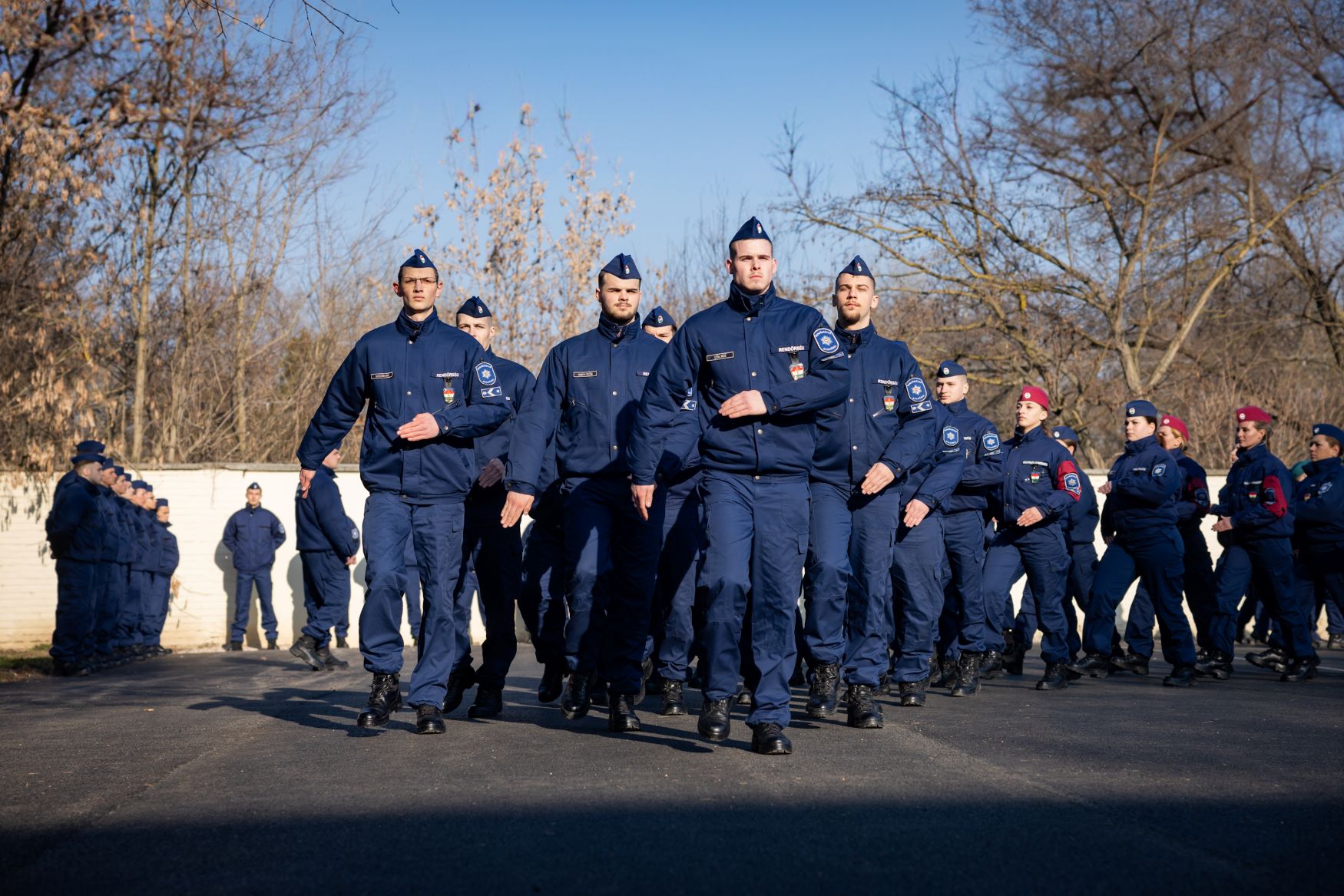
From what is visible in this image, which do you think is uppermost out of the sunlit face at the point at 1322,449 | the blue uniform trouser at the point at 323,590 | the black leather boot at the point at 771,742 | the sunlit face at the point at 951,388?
the sunlit face at the point at 951,388

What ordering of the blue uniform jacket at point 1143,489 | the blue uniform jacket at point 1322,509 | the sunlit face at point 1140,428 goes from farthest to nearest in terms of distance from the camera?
the blue uniform jacket at point 1322,509, the sunlit face at point 1140,428, the blue uniform jacket at point 1143,489

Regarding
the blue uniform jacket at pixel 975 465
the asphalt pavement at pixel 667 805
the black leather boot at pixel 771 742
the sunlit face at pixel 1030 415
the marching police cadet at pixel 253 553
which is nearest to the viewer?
the asphalt pavement at pixel 667 805

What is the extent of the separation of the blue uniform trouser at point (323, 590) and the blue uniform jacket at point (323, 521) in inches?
3.7

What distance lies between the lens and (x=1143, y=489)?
1134cm

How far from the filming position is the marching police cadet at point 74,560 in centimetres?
1355

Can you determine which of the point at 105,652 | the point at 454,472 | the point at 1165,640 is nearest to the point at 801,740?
the point at 454,472

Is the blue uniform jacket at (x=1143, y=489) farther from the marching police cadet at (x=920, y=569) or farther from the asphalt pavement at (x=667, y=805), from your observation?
the asphalt pavement at (x=667, y=805)

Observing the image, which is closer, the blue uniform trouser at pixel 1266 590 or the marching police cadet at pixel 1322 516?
the blue uniform trouser at pixel 1266 590

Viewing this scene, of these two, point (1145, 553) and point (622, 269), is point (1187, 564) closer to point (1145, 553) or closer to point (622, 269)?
point (1145, 553)

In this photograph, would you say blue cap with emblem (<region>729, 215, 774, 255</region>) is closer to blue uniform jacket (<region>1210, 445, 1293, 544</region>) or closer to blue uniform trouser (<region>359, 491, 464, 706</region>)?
blue uniform trouser (<region>359, 491, 464, 706</region>)

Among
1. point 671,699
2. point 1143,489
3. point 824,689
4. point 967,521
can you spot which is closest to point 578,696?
point 671,699

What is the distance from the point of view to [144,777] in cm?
581

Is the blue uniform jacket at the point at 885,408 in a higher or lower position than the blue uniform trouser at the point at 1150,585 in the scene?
higher

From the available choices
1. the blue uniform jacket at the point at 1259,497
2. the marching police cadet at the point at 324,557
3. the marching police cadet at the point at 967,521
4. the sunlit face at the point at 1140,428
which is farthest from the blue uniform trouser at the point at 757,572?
the marching police cadet at the point at 324,557
